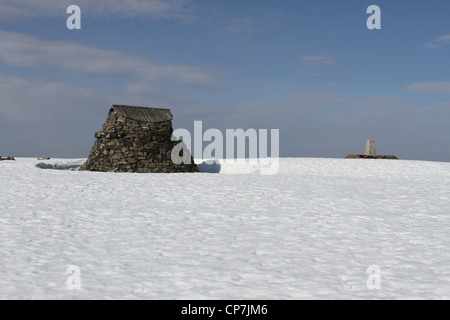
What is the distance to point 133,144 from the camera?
21422 mm

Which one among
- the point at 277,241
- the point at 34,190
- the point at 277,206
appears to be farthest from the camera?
the point at 34,190

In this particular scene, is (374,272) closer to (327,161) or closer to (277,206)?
(277,206)

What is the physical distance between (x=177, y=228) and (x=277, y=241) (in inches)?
76.1

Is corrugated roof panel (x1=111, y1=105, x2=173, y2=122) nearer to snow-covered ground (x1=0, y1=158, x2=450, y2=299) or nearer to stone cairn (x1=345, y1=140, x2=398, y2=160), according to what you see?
snow-covered ground (x1=0, y1=158, x2=450, y2=299)

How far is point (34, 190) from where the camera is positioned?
1240 cm

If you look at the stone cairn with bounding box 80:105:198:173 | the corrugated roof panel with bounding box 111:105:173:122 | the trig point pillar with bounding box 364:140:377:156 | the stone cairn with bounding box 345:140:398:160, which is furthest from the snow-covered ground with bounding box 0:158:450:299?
the trig point pillar with bounding box 364:140:377:156

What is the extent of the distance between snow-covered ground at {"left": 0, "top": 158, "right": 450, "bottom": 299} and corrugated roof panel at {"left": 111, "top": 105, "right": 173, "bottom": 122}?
881cm

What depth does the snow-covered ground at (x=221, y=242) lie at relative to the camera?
4.90 meters

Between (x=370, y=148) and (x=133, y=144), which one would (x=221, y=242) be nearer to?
(x=133, y=144)

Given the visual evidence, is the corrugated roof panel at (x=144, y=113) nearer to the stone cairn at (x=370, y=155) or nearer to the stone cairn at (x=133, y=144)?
the stone cairn at (x=133, y=144)

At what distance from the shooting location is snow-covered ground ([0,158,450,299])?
490 centimetres

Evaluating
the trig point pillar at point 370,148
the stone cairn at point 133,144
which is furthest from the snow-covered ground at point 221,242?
the trig point pillar at point 370,148
